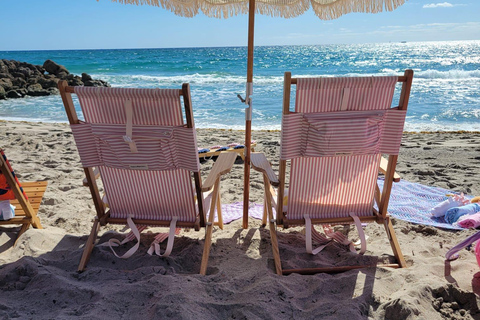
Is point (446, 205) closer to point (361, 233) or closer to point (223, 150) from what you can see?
point (361, 233)

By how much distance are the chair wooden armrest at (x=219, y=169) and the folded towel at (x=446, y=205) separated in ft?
5.98

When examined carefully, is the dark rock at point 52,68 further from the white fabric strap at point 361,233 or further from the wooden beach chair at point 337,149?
the white fabric strap at point 361,233

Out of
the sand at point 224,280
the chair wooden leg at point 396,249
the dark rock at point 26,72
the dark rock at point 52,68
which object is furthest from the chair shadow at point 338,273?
the dark rock at point 52,68

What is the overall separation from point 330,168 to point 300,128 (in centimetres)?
36

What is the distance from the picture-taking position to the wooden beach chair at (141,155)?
2.11 m

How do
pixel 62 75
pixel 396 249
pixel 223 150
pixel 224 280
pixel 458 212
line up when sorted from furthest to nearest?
pixel 62 75
pixel 223 150
pixel 458 212
pixel 396 249
pixel 224 280

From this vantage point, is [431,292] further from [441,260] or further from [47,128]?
[47,128]

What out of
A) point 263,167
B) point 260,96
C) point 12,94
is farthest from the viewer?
point 12,94

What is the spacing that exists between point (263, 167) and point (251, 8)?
3.65 feet

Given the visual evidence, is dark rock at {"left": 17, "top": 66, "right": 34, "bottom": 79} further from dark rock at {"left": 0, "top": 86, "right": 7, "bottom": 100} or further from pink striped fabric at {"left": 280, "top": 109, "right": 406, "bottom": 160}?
pink striped fabric at {"left": 280, "top": 109, "right": 406, "bottom": 160}

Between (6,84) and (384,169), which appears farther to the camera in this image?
(6,84)

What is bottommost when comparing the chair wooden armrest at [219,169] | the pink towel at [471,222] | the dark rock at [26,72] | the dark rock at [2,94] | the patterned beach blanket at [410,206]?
the dark rock at [2,94]

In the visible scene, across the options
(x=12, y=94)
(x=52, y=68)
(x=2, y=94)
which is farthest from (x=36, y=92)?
(x=52, y=68)

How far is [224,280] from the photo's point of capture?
2.12 meters
